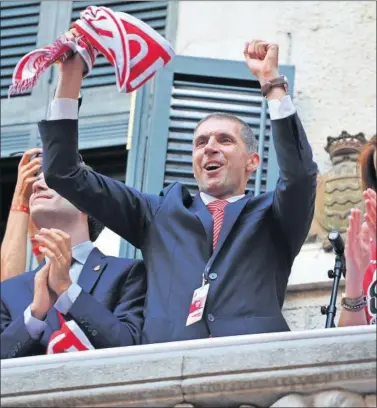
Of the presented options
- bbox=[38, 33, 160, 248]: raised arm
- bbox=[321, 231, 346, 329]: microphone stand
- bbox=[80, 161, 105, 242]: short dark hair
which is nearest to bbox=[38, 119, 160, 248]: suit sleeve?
bbox=[38, 33, 160, 248]: raised arm

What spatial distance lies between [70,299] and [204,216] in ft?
2.01

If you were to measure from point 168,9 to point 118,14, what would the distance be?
129 inches

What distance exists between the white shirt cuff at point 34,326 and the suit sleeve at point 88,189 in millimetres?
454

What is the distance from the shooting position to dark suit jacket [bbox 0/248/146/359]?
714 centimetres

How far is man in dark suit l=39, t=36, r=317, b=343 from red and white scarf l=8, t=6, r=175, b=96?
68mm

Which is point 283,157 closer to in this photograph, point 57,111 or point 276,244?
point 276,244

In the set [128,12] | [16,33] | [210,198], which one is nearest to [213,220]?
[210,198]

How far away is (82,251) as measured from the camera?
7848 mm

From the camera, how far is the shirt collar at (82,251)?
25.6 ft

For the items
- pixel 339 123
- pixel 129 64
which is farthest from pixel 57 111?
pixel 339 123

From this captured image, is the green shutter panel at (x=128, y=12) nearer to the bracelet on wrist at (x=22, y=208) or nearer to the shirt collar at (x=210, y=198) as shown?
the bracelet on wrist at (x=22, y=208)

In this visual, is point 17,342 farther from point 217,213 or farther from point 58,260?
point 217,213

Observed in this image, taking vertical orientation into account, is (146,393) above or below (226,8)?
below

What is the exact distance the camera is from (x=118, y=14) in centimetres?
763
